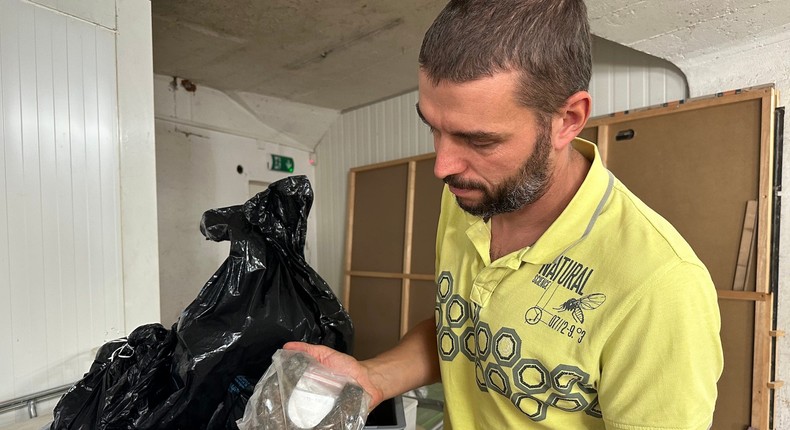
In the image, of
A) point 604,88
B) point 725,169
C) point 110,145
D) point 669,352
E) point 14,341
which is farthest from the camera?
point 604,88

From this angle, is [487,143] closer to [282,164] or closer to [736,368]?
[736,368]

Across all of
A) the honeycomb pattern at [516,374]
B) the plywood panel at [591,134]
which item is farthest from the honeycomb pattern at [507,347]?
the plywood panel at [591,134]

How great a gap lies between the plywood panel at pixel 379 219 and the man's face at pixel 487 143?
2.60 m

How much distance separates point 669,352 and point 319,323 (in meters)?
0.63

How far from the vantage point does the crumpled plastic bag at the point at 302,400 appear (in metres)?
0.63

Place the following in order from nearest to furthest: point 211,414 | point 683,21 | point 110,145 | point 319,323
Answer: point 211,414 → point 319,323 → point 110,145 → point 683,21

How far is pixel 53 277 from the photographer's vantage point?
115cm

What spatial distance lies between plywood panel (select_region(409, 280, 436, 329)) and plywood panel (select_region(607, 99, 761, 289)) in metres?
1.44

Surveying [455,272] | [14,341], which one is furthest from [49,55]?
[455,272]

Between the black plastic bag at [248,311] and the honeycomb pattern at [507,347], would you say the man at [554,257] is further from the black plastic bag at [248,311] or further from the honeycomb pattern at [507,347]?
the black plastic bag at [248,311]

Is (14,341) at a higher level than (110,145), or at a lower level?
lower

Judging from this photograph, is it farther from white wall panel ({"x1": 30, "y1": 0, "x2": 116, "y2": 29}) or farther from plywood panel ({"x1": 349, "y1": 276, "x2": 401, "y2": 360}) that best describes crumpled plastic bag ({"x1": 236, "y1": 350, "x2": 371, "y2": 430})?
plywood panel ({"x1": 349, "y1": 276, "x2": 401, "y2": 360})

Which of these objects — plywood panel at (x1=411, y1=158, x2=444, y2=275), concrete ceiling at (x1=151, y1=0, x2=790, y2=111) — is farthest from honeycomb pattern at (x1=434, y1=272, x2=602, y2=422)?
plywood panel at (x1=411, y1=158, x2=444, y2=275)

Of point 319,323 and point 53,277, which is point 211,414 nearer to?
point 319,323
